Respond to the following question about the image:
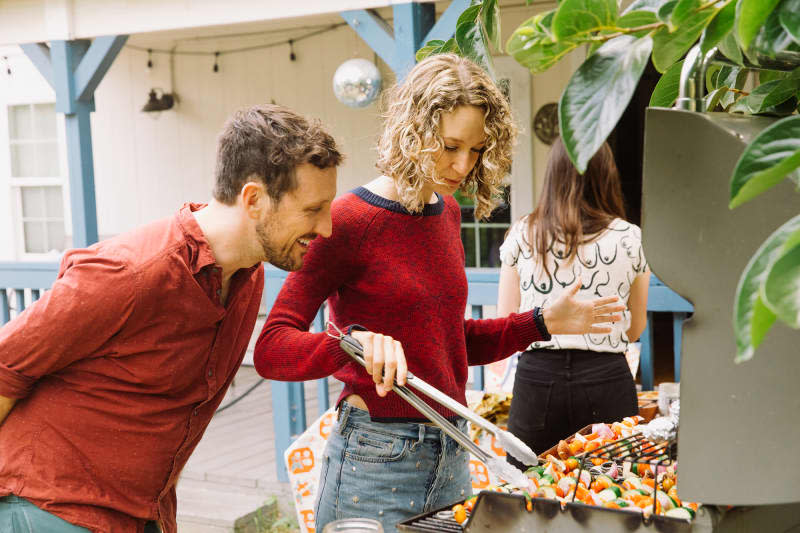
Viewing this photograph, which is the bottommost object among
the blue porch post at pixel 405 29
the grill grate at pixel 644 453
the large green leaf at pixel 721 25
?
the grill grate at pixel 644 453

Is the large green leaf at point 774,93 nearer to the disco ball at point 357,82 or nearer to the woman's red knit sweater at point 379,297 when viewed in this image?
the woman's red knit sweater at point 379,297

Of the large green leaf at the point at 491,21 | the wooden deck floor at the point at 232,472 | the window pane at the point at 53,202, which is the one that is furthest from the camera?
the window pane at the point at 53,202

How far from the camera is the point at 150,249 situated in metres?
1.67

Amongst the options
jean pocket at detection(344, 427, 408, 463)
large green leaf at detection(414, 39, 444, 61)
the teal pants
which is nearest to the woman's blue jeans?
jean pocket at detection(344, 427, 408, 463)

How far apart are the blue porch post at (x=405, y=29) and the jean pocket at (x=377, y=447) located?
10.6ft

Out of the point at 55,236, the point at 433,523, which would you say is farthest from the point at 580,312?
the point at 55,236

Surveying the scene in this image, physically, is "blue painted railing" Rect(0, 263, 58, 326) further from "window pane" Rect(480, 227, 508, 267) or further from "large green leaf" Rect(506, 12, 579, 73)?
"large green leaf" Rect(506, 12, 579, 73)

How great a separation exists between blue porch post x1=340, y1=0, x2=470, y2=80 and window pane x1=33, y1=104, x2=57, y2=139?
541cm

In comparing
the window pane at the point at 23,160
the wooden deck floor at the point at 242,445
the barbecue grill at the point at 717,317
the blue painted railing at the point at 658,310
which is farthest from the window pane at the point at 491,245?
the barbecue grill at the point at 717,317

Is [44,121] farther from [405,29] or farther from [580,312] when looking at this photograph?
[580,312]

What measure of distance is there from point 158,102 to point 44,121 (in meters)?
1.53

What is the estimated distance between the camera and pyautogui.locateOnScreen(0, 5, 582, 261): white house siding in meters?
8.39

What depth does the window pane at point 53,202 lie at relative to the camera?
381 inches

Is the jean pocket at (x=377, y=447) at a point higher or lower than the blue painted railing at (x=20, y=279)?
higher
